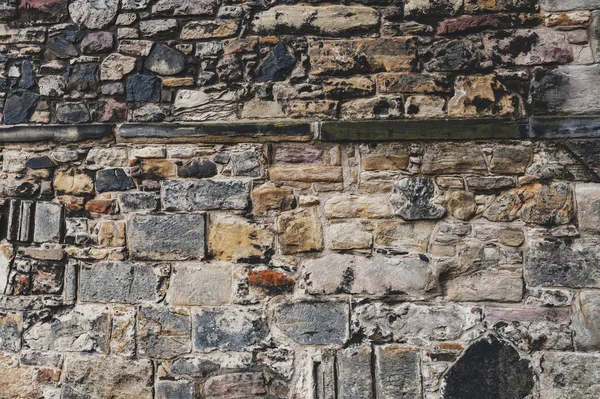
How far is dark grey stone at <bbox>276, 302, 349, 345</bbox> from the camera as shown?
2484 mm

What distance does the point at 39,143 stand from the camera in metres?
2.74

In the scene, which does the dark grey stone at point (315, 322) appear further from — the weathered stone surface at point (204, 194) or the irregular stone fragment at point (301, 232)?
the weathered stone surface at point (204, 194)

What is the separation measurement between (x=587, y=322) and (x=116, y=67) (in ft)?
9.05

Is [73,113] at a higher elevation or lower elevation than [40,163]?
higher

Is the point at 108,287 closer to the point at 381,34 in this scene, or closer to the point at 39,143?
the point at 39,143

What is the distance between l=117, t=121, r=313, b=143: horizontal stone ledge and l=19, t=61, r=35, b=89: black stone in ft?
2.13

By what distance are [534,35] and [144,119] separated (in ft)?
6.87

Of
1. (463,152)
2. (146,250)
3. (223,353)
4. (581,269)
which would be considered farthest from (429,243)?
(146,250)

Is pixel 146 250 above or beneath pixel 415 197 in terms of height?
beneath

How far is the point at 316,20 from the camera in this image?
8.74 feet

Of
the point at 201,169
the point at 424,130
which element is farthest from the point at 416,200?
the point at 201,169

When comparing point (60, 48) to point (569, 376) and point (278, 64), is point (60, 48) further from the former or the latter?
point (569, 376)

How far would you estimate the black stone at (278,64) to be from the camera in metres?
2.65

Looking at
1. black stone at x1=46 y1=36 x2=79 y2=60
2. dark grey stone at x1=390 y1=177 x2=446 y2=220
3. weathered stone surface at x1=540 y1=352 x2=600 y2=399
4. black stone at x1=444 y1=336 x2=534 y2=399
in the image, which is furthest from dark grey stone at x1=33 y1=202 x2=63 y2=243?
weathered stone surface at x1=540 y1=352 x2=600 y2=399
